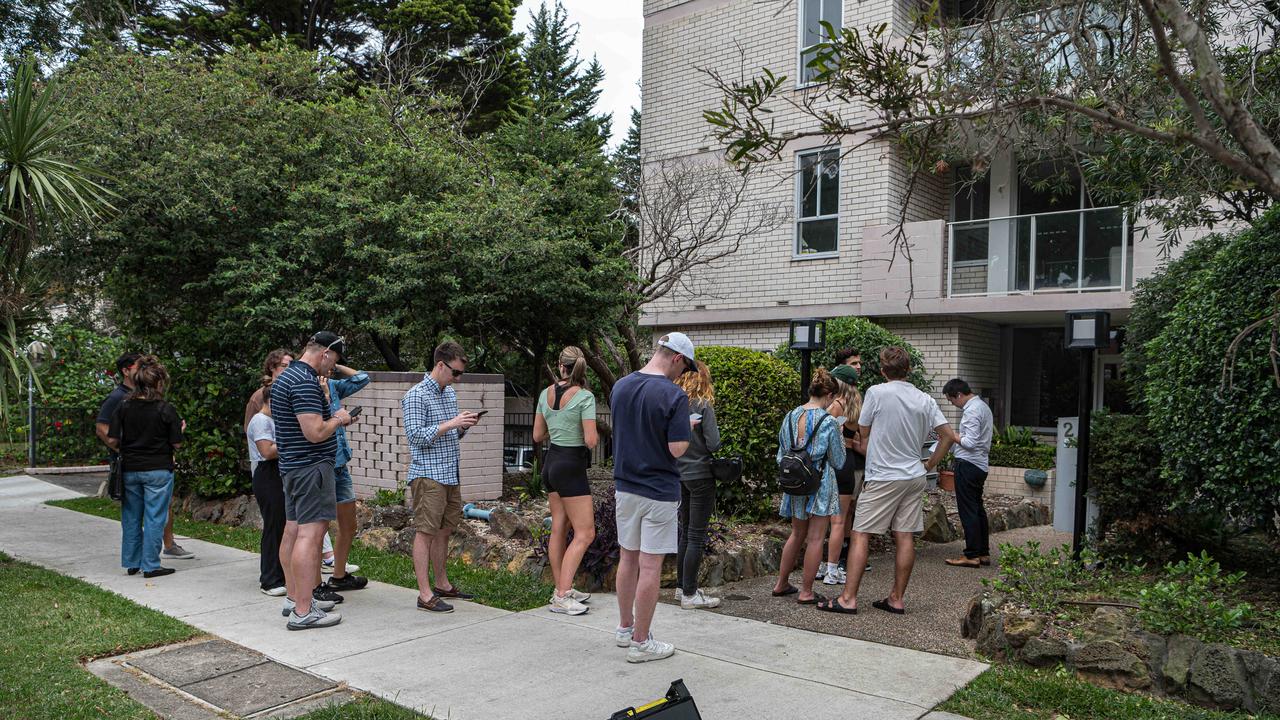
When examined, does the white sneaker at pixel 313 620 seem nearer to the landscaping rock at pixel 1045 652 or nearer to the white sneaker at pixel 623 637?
the white sneaker at pixel 623 637

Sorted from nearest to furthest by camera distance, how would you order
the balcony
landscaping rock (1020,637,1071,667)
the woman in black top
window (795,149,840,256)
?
landscaping rock (1020,637,1071,667) → the woman in black top → the balcony → window (795,149,840,256)

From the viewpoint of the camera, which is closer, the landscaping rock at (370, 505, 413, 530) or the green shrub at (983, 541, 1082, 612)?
the green shrub at (983, 541, 1082, 612)

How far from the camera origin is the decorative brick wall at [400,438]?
9.48 meters

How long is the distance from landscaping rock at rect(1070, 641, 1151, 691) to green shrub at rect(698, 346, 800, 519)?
12.3 feet

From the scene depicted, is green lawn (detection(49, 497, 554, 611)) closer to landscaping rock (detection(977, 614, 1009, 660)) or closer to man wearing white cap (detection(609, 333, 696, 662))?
man wearing white cap (detection(609, 333, 696, 662))

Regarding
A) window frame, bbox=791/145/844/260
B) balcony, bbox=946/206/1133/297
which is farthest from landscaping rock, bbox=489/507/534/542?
balcony, bbox=946/206/1133/297

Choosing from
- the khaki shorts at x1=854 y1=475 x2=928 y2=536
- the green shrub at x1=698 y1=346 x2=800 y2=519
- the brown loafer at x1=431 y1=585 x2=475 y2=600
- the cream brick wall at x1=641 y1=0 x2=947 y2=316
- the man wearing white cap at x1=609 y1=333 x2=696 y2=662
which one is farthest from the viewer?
the cream brick wall at x1=641 y1=0 x2=947 y2=316

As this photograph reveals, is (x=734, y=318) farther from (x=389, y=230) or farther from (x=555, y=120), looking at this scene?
(x=389, y=230)

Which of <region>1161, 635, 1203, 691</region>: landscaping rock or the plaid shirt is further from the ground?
the plaid shirt

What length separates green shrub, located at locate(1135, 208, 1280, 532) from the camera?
528 centimetres

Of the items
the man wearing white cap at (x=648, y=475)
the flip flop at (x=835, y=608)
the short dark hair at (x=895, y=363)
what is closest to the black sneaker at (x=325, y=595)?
the man wearing white cap at (x=648, y=475)

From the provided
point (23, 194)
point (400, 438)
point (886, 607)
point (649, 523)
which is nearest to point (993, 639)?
point (886, 607)

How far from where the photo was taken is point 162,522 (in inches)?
289

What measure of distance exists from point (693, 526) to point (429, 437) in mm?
1986
